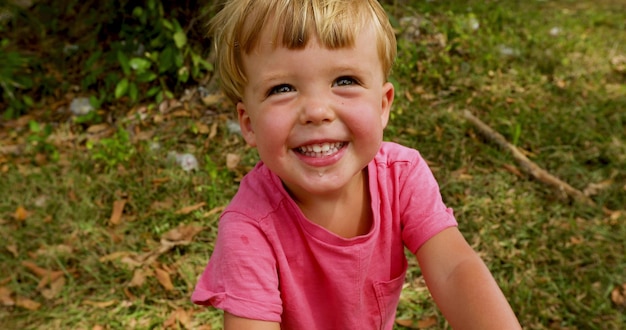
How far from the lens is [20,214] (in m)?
2.93

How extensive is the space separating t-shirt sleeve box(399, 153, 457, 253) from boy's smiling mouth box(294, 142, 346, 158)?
1.09 feet

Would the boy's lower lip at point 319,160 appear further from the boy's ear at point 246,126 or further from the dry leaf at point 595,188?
the dry leaf at point 595,188

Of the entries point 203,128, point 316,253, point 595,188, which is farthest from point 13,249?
point 595,188

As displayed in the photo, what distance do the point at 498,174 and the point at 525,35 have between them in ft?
6.08

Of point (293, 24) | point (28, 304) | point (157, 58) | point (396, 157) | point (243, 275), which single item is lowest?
point (28, 304)

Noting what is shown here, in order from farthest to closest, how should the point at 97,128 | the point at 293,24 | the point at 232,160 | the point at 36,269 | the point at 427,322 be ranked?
the point at 97,128 → the point at 232,160 → the point at 36,269 → the point at 427,322 → the point at 293,24

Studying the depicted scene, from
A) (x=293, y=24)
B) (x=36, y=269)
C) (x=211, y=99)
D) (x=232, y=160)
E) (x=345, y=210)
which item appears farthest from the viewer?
(x=211, y=99)

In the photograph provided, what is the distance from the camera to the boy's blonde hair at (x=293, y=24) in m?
1.30

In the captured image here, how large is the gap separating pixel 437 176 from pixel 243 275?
1.84 meters

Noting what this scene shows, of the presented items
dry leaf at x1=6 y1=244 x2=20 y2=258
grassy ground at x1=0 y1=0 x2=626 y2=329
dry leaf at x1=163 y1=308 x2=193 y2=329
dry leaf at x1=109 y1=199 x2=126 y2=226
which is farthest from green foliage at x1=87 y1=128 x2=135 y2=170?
dry leaf at x1=163 y1=308 x2=193 y2=329

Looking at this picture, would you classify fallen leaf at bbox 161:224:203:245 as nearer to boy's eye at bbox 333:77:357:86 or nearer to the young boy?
the young boy

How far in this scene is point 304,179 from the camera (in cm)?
140

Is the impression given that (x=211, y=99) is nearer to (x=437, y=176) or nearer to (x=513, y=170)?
(x=437, y=176)

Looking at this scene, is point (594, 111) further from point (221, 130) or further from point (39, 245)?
point (39, 245)
